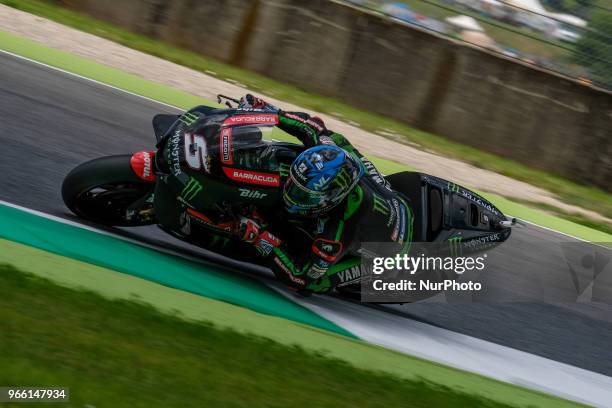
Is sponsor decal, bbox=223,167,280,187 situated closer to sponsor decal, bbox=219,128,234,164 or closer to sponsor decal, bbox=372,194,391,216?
sponsor decal, bbox=219,128,234,164

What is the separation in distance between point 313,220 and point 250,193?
557 millimetres

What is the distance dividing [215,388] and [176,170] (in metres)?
1.90

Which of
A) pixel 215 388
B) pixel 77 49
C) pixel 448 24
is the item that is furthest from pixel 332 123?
pixel 215 388

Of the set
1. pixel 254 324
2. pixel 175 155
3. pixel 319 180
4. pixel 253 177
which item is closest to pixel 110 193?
pixel 175 155

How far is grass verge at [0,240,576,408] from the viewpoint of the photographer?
554 cm

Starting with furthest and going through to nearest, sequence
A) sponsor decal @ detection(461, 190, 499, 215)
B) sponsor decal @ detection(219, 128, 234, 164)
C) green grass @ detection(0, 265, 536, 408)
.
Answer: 1. sponsor decal @ detection(461, 190, 499, 215)
2. sponsor decal @ detection(219, 128, 234, 164)
3. green grass @ detection(0, 265, 536, 408)

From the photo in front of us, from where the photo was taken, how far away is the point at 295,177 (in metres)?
5.77

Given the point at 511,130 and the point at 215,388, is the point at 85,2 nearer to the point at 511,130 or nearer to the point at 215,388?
the point at 511,130

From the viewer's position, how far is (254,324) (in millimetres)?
5758

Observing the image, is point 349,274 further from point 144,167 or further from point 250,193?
point 144,167

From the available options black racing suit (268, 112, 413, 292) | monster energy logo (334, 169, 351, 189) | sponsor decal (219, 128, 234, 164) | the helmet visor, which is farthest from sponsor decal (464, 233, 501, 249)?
sponsor decal (219, 128, 234, 164)

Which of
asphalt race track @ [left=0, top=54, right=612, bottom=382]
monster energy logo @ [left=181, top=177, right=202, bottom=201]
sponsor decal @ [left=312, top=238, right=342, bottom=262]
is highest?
monster energy logo @ [left=181, top=177, right=202, bottom=201]

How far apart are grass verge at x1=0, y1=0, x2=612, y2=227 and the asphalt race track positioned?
2873mm

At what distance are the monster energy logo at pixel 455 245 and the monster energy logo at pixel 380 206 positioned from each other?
22.6 inches
